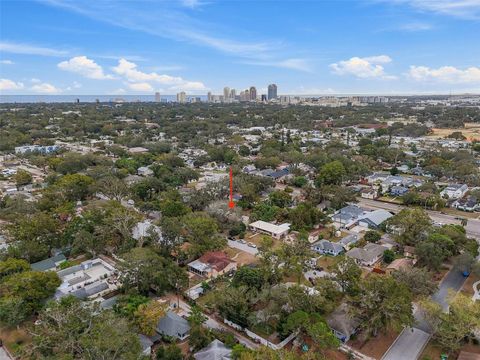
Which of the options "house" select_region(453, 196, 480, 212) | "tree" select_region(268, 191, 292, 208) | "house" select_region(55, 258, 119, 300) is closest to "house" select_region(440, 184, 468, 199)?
"house" select_region(453, 196, 480, 212)

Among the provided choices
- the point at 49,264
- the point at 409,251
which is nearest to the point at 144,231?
the point at 49,264

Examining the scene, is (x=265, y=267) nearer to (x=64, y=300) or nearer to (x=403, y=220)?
(x=64, y=300)

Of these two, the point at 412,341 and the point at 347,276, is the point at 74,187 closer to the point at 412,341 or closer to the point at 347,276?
the point at 347,276

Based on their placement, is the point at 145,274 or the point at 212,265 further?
the point at 212,265

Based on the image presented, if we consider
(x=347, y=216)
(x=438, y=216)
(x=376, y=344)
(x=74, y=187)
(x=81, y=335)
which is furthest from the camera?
(x=74, y=187)

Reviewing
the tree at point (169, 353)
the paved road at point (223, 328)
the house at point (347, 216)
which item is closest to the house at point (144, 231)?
the paved road at point (223, 328)

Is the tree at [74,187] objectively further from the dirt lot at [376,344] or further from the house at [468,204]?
the house at [468,204]

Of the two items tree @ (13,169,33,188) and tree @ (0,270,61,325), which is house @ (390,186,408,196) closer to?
tree @ (0,270,61,325)

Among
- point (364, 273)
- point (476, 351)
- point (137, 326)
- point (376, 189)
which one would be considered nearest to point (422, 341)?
point (476, 351)
